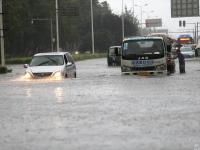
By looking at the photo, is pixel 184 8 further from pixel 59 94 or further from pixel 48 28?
pixel 59 94

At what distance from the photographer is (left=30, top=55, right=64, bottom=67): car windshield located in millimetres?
31281

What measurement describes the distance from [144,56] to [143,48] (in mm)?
483

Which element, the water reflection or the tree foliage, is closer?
the water reflection

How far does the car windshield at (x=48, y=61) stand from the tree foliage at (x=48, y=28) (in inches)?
2088

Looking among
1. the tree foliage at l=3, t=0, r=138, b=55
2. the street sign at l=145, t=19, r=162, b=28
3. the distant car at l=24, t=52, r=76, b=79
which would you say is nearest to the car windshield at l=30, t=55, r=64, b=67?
the distant car at l=24, t=52, r=76, b=79

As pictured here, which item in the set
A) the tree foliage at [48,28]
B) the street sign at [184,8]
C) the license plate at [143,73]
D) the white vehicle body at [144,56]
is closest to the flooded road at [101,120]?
the white vehicle body at [144,56]

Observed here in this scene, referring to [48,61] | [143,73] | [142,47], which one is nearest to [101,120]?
[48,61]

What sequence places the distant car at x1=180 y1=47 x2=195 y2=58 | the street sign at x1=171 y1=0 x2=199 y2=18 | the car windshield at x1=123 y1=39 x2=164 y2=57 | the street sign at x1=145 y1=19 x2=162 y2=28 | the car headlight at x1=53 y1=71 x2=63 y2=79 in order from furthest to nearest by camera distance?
the street sign at x1=145 y1=19 x2=162 y2=28
the street sign at x1=171 y1=0 x2=199 y2=18
the distant car at x1=180 y1=47 x2=195 y2=58
the car windshield at x1=123 y1=39 x2=164 y2=57
the car headlight at x1=53 y1=71 x2=63 y2=79

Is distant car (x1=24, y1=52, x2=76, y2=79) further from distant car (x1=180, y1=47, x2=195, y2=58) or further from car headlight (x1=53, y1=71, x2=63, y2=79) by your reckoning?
distant car (x1=180, y1=47, x2=195, y2=58)

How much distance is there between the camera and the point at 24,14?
107 m

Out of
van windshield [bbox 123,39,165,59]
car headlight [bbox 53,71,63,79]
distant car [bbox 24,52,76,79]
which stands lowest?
car headlight [bbox 53,71,63,79]

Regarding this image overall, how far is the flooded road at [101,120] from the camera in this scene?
10.8 metres

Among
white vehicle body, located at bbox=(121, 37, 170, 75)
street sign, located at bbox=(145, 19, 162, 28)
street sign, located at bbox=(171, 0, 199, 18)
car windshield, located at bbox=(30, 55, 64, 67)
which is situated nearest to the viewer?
car windshield, located at bbox=(30, 55, 64, 67)

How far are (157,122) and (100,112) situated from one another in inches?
96.5
